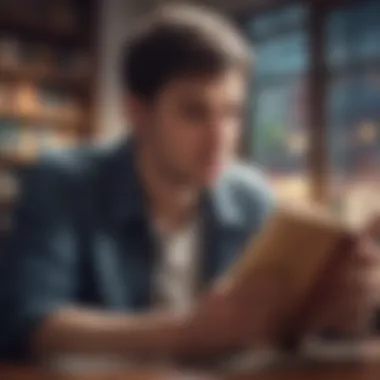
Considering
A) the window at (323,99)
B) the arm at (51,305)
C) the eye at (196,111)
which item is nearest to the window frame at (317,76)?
the window at (323,99)

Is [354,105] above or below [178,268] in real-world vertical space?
above

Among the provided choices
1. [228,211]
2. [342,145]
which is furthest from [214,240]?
[342,145]

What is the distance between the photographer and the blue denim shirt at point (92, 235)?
0.80 metres

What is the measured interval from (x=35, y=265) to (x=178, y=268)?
0.14 metres

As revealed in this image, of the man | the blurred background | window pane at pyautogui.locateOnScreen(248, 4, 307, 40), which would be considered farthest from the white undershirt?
window pane at pyautogui.locateOnScreen(248, 4, 307, 40)

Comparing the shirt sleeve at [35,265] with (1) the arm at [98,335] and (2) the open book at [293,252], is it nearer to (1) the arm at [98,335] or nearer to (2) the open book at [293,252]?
(1) the arm at [98,335]

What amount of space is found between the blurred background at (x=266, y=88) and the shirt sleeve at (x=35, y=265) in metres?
0.02

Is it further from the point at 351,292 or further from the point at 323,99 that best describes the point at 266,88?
the point at 351,292

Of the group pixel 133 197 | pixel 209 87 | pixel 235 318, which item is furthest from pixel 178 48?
pixel 235 318

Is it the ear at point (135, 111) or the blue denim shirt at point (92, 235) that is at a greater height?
the ear at point (135, 111)

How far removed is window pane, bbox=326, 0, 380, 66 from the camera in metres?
0.88

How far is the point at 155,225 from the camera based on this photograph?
828 mm

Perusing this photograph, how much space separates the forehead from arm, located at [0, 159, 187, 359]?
0.15 m

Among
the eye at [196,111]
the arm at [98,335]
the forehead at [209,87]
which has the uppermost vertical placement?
the forehead at [209,87]
